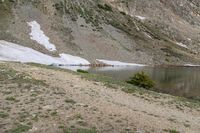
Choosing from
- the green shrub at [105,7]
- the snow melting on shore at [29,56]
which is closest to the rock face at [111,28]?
the green shrub at [105,7]

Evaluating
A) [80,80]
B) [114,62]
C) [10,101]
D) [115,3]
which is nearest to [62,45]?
[114,62]

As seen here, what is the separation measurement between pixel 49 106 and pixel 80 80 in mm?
9838

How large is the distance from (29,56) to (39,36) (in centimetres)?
1961

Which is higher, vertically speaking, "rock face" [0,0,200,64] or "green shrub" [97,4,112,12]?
"green shrub" [97,4,112,12]

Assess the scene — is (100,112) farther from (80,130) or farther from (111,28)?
(111,28)

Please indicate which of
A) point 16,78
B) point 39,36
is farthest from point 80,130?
point 39,36

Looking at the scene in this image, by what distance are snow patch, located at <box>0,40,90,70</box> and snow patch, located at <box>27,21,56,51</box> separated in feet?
14.2

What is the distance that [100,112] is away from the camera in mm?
19062

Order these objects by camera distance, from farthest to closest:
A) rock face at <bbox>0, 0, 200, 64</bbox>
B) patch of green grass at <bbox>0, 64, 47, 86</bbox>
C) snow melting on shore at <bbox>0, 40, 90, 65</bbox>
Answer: rock face at <bbox>0, 0, 200, 64</bbox> → snow melting on shore at <bbox>0, 40, 90, 65</bbox> → patch of green grass at <bbox>0, 64, 47, 86</bbox>

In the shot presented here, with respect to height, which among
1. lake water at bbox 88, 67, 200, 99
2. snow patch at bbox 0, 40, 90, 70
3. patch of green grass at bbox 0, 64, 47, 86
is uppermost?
snow patch at bbox 0, 40, 90, 70

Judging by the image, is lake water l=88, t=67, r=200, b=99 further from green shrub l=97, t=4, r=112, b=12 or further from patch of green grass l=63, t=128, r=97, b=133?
green shrub l=97, t=4, r=112, b=12

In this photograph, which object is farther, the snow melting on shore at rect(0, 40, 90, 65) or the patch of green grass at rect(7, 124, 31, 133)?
the snow melting on shore at rect(0, 40, 90, 65)

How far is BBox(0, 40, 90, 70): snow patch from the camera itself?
8225 centimetres

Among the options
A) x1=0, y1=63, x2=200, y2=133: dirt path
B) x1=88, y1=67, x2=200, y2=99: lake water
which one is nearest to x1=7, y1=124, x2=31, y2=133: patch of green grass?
x1=0, y1=63, x2=200, y2=133: dirt path
